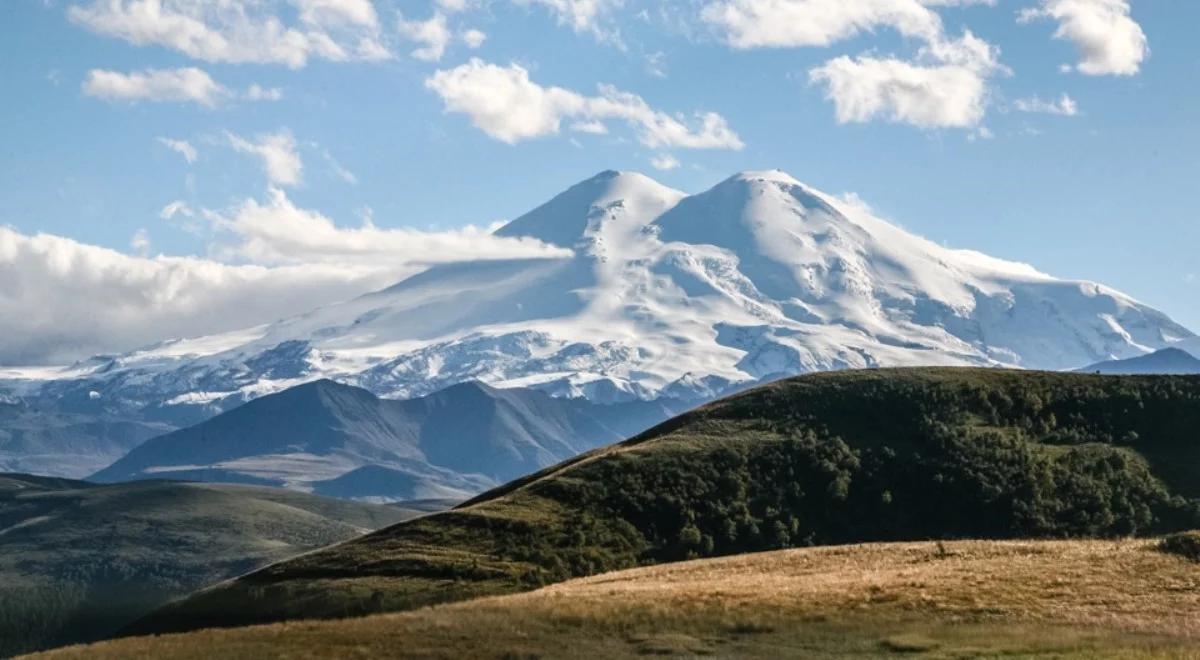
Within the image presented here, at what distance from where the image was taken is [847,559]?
91.3 m

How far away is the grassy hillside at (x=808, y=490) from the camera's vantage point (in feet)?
398

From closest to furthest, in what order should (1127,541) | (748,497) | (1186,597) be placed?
1. (1186,597)
2. (1127,541)
3. (748,497)

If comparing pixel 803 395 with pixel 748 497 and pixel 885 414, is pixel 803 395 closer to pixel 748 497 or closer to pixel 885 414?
pixel 885 414

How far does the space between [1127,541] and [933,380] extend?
10335cm

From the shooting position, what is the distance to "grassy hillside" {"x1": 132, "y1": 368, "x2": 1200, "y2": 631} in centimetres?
12119

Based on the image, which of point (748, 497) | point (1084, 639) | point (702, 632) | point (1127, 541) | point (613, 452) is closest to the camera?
point (1084, 639)

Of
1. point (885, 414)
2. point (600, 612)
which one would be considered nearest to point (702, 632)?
point (600, 612)

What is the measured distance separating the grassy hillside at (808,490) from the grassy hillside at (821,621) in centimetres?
3823

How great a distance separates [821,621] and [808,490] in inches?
3789

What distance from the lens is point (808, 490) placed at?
159 metres

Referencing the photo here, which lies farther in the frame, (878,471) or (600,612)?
(878,471)

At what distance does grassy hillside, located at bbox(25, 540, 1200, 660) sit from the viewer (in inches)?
2254

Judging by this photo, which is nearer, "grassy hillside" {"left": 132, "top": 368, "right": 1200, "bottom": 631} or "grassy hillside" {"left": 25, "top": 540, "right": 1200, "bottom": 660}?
"grassy hillside" {"left": 25, "top": 540, "right": 1200, "bottom": 660}

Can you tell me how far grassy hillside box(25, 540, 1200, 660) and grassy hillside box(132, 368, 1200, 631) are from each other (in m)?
38.2
